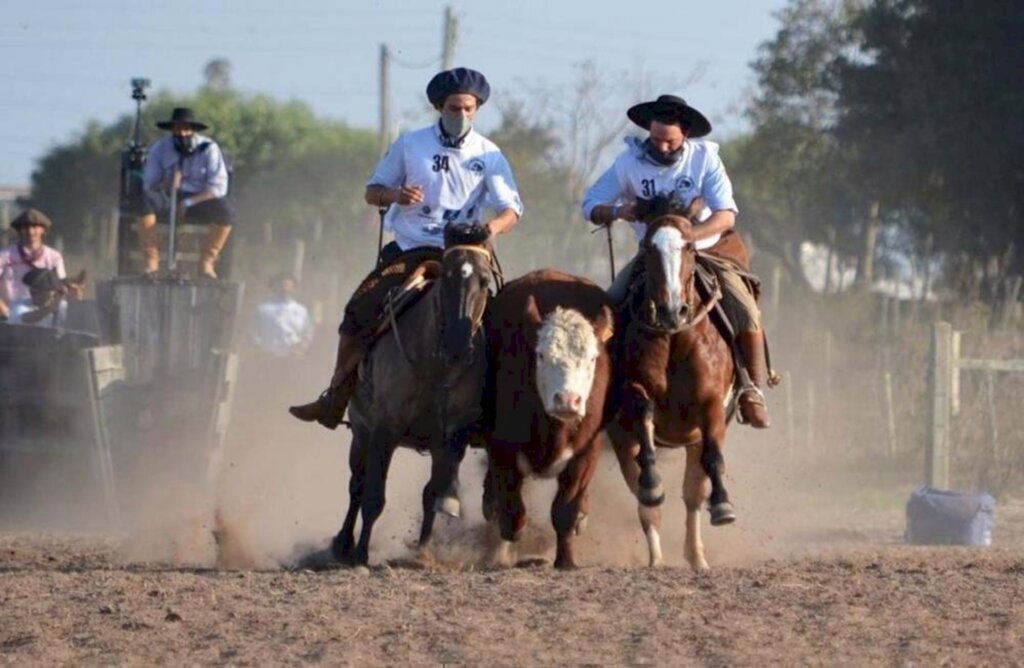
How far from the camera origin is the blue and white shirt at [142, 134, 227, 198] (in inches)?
695

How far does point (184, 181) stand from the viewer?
1780 centimetres

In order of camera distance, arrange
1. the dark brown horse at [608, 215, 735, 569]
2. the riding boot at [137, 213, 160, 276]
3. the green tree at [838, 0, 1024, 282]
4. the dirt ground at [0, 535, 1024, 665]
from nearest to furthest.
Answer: the dirt ground at [0, 535, 1024, 665]
the dark brown horse at [608, 215, 735, 569]
the riding boot at [137, 213, 160, 276]
the green tree at [838, 0, 1024, 282]

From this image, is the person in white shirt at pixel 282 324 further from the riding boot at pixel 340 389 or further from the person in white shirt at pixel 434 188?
the person in white shirt at pixel 434 188

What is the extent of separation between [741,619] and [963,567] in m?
2.52

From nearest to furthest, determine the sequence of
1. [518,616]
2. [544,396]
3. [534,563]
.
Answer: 1. [518,616]
2. [544,396]
3. [534,563]

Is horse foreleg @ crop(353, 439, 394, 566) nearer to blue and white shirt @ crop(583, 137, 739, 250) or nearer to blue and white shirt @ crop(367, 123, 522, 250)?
blue and white shirt @ crop(367, 123, 522, 250)

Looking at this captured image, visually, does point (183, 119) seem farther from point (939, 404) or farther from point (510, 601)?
point (510, 601)

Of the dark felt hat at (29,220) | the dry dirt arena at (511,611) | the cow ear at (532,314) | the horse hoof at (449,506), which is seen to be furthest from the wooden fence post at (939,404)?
the dark felt hat at (29,220)

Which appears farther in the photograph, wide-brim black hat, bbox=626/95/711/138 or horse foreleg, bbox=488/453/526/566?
wide-brim black hat, bbox=626/95/711/138

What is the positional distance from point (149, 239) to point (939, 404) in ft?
24.6

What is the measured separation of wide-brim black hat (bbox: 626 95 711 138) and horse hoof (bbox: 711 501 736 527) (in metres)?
2.57

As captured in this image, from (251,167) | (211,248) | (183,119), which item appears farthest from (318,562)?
(251,167)

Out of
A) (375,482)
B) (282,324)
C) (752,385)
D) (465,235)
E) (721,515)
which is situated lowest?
(721,515)

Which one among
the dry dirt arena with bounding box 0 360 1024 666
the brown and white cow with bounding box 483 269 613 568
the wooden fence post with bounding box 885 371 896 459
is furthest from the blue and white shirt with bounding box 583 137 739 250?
the wooden fence post with bounding box 885 371 896 459
